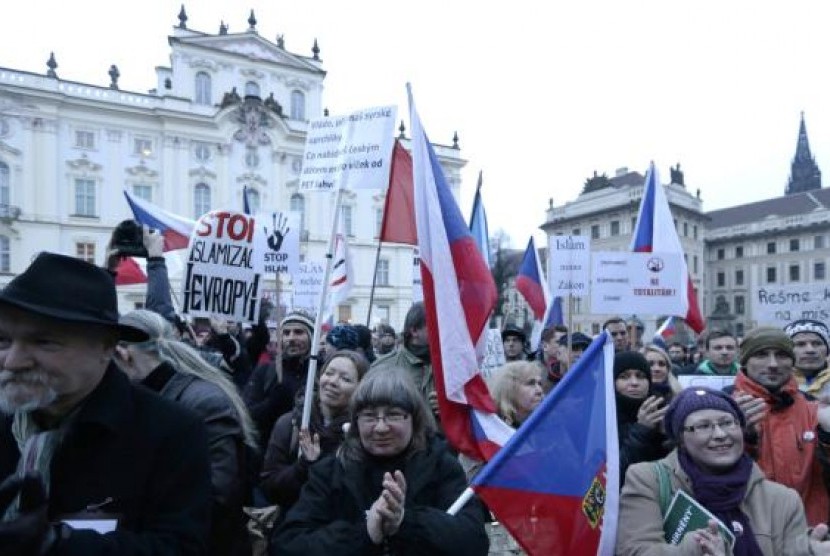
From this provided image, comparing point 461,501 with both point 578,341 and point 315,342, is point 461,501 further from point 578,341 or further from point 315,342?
point 578,341

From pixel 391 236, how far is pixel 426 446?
2.73m

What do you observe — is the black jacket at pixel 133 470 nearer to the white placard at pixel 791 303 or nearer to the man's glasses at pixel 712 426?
the man's glasses at pixel 712 426

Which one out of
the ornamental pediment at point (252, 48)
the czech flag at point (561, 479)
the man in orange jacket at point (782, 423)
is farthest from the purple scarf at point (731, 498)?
the ornamental pediment at point (252, 48)

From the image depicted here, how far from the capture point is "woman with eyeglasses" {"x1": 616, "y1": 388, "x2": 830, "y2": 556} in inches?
104

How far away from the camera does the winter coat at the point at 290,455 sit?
3488 mm

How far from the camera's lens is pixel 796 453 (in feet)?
11.1

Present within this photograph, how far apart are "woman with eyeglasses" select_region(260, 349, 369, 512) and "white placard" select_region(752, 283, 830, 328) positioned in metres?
4.20

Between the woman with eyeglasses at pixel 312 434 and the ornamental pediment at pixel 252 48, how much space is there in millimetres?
42392

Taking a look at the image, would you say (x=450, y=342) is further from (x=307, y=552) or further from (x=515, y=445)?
(x=307, y=552)

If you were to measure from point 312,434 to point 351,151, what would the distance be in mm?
2360

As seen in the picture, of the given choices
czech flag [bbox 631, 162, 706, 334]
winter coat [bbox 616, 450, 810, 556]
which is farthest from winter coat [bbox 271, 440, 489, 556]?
czech flag [bbox 631, 162, 706, 334]

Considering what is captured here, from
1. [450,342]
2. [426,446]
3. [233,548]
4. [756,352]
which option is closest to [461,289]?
[450,342]

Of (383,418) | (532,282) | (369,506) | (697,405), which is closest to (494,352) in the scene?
(697,405)

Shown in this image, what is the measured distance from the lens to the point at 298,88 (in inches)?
1797
